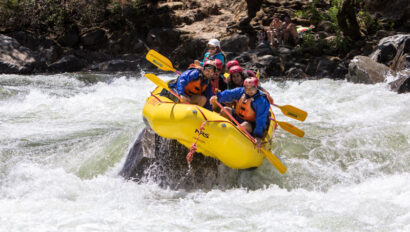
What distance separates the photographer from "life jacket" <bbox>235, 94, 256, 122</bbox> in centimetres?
458

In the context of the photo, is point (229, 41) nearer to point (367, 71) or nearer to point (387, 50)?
point (387, 50)

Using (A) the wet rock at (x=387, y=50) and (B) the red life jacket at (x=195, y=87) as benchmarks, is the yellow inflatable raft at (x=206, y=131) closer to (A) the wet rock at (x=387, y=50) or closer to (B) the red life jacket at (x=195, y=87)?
(B) the red life jacket at (x=195, y=87)

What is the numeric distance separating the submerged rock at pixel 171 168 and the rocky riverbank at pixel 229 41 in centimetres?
543

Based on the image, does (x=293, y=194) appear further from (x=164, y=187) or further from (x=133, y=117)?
(x=133, y=117)

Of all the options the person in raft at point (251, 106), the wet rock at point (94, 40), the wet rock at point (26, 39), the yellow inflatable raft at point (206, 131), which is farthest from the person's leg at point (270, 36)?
the yellow inflatable raft at point (206, 131)

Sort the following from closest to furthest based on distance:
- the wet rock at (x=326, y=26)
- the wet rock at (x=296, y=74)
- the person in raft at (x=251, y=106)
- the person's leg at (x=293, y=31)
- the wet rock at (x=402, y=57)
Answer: the person in raft at (x=251, y=106), the wet rock at (x=402, y=57), the wet rock at (x=296, y=74), the person's leg at (x=293, y=31), the wet rock at (x=326, y=26)

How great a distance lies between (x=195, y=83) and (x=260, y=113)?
2.76 ft

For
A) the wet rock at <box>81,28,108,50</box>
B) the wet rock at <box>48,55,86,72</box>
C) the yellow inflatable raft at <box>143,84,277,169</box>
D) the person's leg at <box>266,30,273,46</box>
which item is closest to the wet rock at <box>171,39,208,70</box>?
the person's leg at <box>266,30,273,46</box>

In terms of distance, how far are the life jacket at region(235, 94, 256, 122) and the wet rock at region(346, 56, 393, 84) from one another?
5110 mm

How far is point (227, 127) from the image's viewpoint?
4293 millimetres

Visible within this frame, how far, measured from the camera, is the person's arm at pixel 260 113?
177 inches

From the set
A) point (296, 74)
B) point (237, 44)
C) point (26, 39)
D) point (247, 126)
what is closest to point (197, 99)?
point (247, 126)

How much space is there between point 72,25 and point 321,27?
25.9 feet

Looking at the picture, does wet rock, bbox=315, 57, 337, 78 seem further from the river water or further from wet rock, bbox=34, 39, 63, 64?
wet rock, bbox=34, 39, 63, 64
